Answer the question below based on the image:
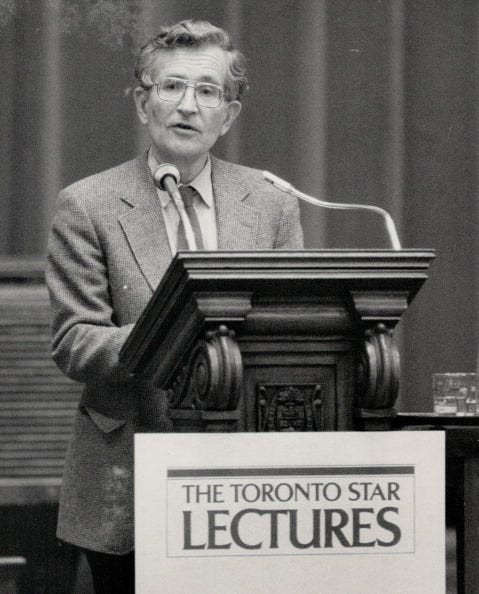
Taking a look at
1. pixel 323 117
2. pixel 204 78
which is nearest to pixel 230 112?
pixel 204 78

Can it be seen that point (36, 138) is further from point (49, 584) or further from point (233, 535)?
point (233, 535)

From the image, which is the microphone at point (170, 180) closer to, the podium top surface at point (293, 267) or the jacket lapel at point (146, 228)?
the jacket lapel at point (146, 228)

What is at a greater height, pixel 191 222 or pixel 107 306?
pixel 191 222

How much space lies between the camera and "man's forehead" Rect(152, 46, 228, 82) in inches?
88.1

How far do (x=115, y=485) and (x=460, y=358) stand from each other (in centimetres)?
188

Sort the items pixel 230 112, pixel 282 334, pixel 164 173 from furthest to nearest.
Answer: pixel 230 112 → pixel 164 173 → pixel 282 334

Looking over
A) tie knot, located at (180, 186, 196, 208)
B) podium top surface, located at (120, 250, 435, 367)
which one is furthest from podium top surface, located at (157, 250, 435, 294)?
tie knot, located at (180, 186, 196, 208)

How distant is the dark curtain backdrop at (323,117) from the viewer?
361 centimetres

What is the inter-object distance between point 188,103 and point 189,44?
0.37 ft

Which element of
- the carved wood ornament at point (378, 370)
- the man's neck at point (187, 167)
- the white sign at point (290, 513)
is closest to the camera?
the white sign at point (290, 513)

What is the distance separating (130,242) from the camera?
2.16 meters

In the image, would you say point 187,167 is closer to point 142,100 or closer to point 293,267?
point 142,100

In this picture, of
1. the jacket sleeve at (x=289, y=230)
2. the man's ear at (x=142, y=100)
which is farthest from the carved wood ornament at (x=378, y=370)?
the man's ear at (x=142, y=100)

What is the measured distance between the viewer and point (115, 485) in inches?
83.9
